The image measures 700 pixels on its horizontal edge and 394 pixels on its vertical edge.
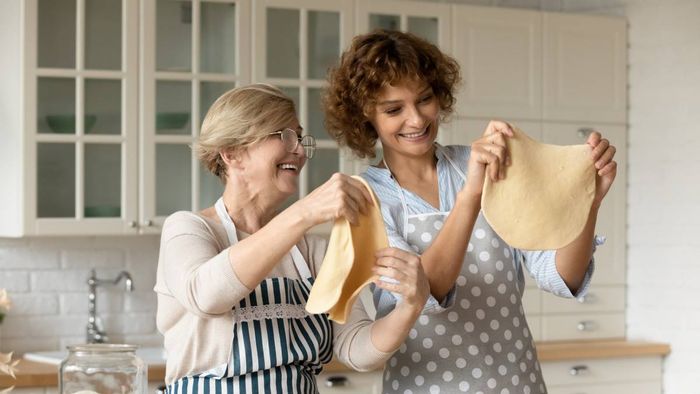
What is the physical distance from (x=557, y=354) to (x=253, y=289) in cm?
269

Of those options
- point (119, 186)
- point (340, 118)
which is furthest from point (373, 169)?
point (119, 186)

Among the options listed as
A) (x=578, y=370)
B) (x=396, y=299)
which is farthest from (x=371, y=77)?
(x=578, y=370)

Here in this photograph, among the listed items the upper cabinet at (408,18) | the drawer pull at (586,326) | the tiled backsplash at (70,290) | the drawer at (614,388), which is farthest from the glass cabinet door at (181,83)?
the drawer pull at (586,326)

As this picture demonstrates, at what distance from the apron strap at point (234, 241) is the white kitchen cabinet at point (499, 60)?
2.43m

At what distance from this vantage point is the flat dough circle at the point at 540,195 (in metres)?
2.00

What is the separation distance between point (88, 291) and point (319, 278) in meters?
2.56

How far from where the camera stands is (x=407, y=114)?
7.41 feet

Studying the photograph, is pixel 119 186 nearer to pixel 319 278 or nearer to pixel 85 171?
pixel 85 171

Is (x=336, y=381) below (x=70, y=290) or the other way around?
below

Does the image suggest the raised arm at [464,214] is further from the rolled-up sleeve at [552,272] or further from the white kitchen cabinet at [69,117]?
the white kitchen cabinet at [69,117]

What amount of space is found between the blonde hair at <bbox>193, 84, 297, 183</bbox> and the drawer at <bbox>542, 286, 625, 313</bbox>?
2.85 m

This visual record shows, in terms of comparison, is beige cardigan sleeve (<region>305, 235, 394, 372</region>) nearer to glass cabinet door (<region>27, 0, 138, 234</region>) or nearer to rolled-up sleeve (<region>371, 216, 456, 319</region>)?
rolled-up sleeve (<region>371, 216, 456, 319</region>)

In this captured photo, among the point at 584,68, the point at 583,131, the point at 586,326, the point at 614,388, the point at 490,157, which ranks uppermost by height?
the point at 584,68

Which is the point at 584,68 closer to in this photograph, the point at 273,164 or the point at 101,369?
the point at 273,164
